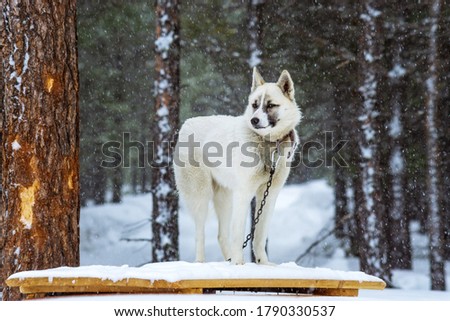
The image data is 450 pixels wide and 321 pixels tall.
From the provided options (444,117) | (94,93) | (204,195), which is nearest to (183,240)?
(94,93)

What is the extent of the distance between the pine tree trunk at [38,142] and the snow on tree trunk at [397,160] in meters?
8.36

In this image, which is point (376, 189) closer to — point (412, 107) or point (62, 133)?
point (412, 107)

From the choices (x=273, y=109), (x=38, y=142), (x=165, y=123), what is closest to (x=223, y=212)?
(x=273, y=109)

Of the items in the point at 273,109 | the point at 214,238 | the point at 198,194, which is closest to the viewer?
the point at 273,109

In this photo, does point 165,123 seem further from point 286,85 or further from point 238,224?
point 238,224

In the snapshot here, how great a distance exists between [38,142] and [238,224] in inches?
86.3

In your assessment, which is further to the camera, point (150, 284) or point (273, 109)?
point (273, 109)

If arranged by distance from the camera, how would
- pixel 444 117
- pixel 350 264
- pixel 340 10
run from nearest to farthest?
pixel 340 10 → pixel 444 117 → pixel 350 264

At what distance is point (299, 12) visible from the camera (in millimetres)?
15008

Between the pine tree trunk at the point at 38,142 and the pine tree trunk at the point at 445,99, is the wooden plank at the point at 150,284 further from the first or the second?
the pine tree trunk at the point at 445,99

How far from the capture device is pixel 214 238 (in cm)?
2205

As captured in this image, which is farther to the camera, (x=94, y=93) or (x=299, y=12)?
(x=94, y=93)

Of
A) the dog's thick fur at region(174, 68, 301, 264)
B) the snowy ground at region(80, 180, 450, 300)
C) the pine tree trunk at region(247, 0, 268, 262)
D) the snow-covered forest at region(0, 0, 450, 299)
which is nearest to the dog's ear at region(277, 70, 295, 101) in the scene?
the dog's thick fur at region(174, 68, 301, 264)

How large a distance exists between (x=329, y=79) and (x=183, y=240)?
874 cm
